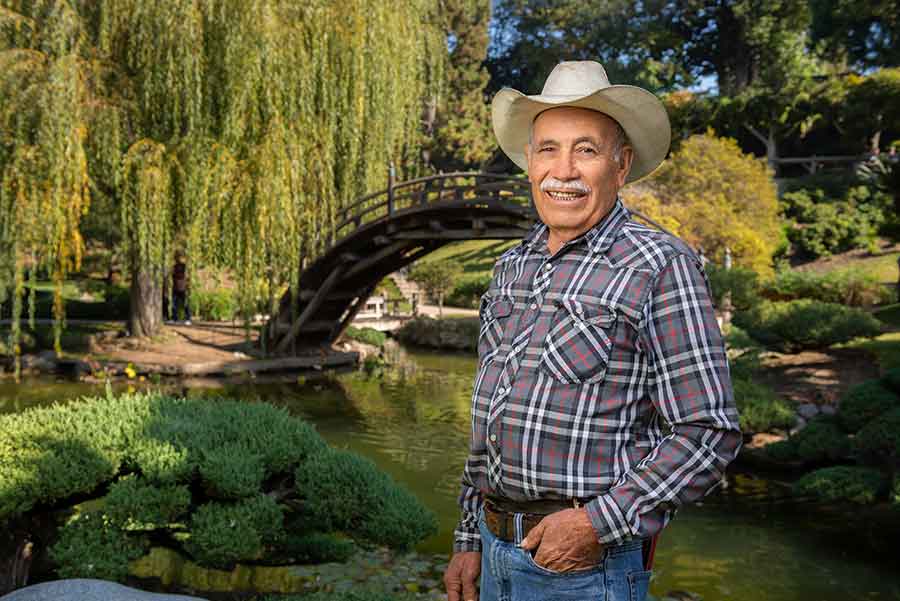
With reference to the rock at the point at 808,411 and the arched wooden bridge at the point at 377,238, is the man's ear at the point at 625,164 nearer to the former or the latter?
the rock at the point at 808,411

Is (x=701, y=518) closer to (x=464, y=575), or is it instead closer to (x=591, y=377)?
(x=464, y=575)

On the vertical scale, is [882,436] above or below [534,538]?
below

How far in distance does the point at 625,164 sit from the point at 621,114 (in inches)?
5.5

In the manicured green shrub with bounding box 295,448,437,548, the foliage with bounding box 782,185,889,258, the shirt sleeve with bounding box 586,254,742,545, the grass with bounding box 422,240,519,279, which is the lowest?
the manicured green shrub with bounding box 295,448,437,548

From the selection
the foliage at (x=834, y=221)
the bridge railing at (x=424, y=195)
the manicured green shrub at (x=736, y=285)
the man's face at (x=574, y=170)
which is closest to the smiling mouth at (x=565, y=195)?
the man's face at (x=574, y=170)

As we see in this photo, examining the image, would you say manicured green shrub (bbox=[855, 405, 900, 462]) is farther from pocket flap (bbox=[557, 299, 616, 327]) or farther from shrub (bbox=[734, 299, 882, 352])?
pocket flap (bbox=[557, 299, 616, 327])

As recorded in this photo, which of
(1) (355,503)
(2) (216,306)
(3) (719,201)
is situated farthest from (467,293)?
(1) (355,503)

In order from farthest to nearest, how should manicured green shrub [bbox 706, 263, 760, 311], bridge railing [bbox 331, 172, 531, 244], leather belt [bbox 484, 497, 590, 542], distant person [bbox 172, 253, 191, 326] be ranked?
distant person [bbox 172, 253, 191, 326]
manicured green shrub [bbox 706, 263, 760, 311]
bridge railing [bbox 331, 172, 531, 244]
leather belt [bbox 484, 497, 590, 542]

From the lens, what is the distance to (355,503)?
4.58 metres

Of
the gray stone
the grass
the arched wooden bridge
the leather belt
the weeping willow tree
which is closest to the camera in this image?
the leather belt

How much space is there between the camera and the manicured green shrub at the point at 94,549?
13.7 ft

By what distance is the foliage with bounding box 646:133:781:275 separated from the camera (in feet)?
59.0

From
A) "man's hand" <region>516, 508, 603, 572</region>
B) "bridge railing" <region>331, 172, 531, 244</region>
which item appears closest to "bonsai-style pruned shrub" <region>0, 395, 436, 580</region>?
"man's hand" <region>516, 508, 603, 572</region>

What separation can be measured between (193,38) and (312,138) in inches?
80.3
